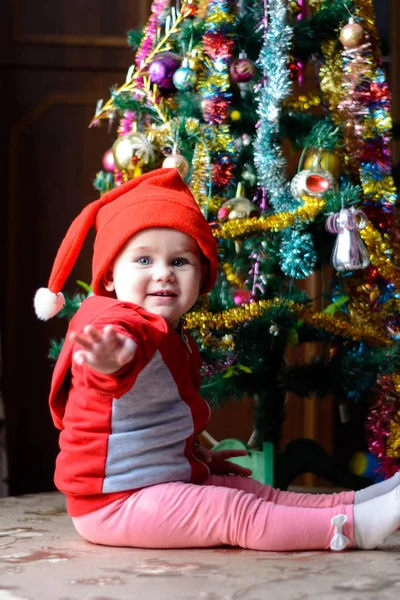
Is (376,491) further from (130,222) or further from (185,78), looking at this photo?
(185,78)

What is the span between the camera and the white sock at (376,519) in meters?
1.25

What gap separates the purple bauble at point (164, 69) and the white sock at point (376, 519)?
0.95 metres

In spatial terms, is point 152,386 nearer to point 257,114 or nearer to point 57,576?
point 57,576

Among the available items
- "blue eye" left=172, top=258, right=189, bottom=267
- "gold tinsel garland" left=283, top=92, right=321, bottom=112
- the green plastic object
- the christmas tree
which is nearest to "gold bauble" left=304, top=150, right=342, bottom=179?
the christmas tree

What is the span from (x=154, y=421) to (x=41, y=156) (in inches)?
51.0

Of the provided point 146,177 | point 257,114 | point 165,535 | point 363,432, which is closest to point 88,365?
point 165,535

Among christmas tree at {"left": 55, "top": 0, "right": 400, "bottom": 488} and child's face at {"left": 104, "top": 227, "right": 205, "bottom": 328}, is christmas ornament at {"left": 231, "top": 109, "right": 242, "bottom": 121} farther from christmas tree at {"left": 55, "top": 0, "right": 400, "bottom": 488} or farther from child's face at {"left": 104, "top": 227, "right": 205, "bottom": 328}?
child's face at {"left": 104, "top": 227, "right": 205, "bottom": 328}

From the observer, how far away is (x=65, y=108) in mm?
2451

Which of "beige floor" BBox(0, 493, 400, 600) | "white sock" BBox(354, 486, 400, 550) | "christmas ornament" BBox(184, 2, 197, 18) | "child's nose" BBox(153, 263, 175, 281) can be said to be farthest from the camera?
"christmas ornament" BBox(184, 2, 197, 18)

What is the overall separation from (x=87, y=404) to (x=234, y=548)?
0.30 m

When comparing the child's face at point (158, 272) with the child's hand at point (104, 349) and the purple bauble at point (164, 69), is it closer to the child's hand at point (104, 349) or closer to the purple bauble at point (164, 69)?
the child's hand at point (104, 349)

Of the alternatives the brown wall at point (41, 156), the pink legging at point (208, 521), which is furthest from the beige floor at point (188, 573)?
the brown wall at point (41, 156)

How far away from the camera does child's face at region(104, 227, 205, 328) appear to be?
136 centimetres

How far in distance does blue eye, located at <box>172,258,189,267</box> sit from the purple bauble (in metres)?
0.56
